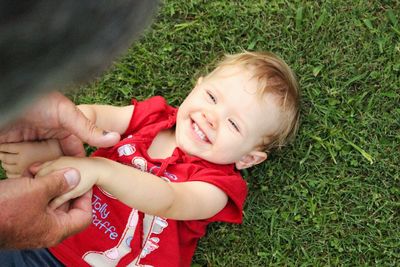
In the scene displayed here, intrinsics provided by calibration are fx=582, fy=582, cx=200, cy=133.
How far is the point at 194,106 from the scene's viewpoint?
9.51 feet

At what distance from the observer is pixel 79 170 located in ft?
6.98

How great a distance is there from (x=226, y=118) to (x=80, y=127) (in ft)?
3.09

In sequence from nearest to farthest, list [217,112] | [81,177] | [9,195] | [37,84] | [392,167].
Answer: [37,84], [9,195], [81,177], [217,112], [392,167]

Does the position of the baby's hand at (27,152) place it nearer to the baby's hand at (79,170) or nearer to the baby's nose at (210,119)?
the baby's hand at (79,170)

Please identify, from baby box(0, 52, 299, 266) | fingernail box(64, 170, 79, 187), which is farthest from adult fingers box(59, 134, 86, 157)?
baby box(0, 52, 299, 266)

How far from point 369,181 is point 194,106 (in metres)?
1.11

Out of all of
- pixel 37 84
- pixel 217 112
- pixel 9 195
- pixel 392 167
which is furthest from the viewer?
pixel 392 167

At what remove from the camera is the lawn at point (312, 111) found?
127 inches

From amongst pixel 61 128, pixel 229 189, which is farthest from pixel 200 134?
pixel 61 128

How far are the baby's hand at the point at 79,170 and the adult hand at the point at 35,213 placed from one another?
39 millimetres

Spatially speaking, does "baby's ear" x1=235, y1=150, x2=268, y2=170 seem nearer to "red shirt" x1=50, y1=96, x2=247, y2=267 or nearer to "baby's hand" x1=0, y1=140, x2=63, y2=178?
"red shirt" x1=50, y1=96, x2=247, y2=267

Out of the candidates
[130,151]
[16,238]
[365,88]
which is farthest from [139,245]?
[365,88]

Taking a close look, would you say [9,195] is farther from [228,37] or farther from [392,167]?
[392,167]

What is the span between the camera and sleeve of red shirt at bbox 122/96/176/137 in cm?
304
